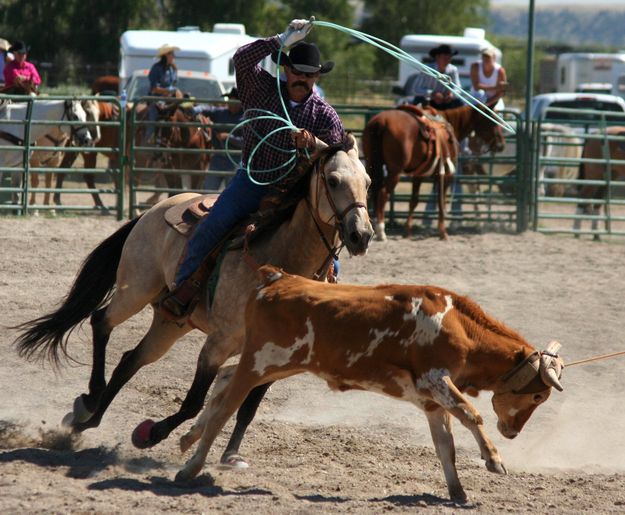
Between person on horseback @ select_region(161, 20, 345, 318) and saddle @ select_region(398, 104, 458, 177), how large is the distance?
738cm

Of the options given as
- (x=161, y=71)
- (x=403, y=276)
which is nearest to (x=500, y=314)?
(x=403, y=276)

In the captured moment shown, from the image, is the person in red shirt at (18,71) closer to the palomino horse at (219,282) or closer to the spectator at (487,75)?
the spectator at (487,75)

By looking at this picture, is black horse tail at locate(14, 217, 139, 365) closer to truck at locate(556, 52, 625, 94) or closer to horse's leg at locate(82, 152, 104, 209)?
horse's leg at locate(82, 152, 104, 209)

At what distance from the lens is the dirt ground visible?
4730mm

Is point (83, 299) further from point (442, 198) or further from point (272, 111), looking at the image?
point (442, 198)

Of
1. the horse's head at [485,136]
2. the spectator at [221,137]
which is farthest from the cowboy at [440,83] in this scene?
the spectator at [221,137]

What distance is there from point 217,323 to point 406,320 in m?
1.07

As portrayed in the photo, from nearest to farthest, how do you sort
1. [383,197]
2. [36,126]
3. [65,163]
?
1. [383,197]
2. [36,126]
3. [65,163]

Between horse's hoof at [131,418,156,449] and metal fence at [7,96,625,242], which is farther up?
metal fence at [7,96,625,242]

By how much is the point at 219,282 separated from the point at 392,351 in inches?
43.3

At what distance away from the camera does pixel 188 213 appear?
5.87 m

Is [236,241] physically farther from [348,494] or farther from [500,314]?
[500,314]

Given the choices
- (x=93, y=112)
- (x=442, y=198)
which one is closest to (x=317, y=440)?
(x=442, y=198)

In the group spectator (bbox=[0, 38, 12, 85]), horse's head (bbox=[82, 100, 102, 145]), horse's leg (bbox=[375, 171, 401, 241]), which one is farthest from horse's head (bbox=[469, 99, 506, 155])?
spectator (bbox=[0, 38, 12, 85])
